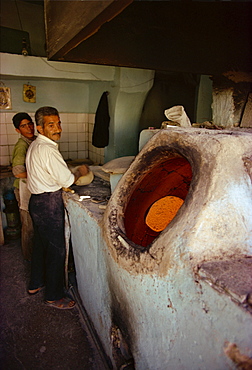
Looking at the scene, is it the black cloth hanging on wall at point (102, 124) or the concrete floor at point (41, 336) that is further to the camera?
the black cloth hanging on wall at point (102, 124)

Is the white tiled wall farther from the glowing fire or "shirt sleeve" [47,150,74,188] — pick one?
the glowing fire

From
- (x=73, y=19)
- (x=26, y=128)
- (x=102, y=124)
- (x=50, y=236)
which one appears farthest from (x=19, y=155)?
(x=73, y=19)

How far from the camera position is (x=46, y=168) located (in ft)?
8.96

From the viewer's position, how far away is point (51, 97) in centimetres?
510

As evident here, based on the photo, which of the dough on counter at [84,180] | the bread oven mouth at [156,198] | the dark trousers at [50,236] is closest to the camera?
the bread oven mouth at [156,198]

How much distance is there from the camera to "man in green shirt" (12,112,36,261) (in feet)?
11.4

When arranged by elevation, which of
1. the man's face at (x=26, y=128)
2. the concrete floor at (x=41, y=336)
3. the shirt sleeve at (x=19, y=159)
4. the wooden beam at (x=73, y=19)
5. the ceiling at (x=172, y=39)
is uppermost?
the ceiling at (x=172, y=39)

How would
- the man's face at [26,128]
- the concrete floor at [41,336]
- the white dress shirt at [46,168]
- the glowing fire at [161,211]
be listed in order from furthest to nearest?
the man's face at [26,128] < the white dress shirt at [46,168] < the concrete floor at [41,336] < the glowing fire at [161,211]

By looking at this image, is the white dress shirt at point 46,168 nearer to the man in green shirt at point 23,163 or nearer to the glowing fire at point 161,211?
the man in green shirt at point 23,163

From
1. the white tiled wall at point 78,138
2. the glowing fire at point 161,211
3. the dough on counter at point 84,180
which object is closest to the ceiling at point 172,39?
the glowing fire at point 161,211

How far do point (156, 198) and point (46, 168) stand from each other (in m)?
1.20

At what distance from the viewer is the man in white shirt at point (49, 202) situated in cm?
273

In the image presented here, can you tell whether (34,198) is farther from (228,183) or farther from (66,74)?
(66,74)

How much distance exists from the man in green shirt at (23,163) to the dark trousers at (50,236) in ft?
2.22
